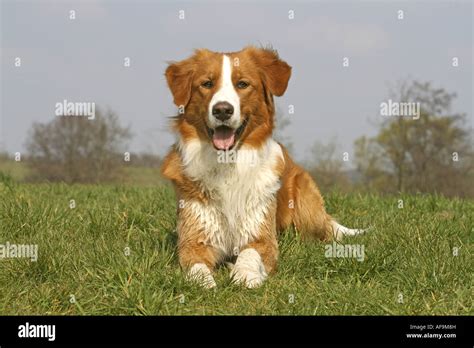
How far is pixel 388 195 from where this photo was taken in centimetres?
1060

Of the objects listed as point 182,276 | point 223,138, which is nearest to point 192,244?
point 182,276

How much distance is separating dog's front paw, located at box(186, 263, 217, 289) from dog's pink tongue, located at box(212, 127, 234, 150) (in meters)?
1.16

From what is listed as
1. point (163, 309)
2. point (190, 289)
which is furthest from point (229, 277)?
point (163, 309)

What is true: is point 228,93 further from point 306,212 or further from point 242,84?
point 306,212

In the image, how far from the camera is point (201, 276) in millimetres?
5336

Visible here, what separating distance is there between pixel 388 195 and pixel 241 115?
18.5 feet

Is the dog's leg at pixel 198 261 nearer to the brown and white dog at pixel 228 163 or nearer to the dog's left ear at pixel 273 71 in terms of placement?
the brown and white dog at pixel 228 163

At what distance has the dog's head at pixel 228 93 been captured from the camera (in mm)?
5602

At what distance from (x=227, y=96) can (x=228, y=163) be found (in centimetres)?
79

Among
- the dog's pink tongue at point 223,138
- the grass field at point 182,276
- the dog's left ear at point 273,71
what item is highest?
the dog's left ear at point 273,71

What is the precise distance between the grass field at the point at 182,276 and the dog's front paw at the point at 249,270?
122 mm

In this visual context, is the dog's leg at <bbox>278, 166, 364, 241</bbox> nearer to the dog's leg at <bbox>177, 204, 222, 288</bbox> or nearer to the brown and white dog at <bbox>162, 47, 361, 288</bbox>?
the brown and white dog at <bbox>162, 47, 361, 288</bbox>

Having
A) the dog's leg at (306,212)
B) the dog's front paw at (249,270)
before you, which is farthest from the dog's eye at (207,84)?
the dog's leg at (306,212)
